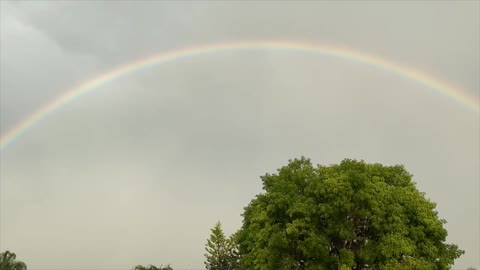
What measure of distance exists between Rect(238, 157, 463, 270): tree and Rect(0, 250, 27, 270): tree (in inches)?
1744

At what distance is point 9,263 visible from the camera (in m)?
66.3

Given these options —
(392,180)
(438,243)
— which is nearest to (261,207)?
(392,180)

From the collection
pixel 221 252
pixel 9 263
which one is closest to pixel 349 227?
pixel 221 252

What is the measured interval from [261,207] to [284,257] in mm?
4588

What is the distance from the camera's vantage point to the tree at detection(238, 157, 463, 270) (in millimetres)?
32656

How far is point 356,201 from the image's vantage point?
34.0 metres

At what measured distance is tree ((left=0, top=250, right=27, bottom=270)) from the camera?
65.6 m

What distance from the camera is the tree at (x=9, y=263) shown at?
65.6 m

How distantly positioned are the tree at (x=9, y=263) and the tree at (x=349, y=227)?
4429 centimetres

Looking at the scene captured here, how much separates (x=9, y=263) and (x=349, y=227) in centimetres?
5254

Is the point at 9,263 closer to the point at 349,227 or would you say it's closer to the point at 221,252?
the point at 221,252

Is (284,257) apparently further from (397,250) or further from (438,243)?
(438,243)

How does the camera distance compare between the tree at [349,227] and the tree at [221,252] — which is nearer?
the tree at [349,227]

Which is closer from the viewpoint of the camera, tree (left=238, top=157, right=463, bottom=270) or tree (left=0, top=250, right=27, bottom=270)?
tree (left=238, top=157, right=463, bottom=270)
